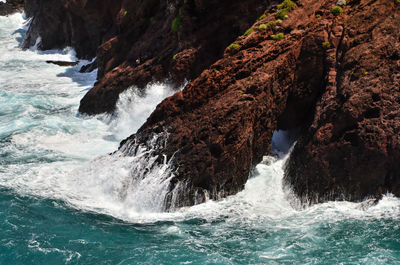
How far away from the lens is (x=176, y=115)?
15.0 metres

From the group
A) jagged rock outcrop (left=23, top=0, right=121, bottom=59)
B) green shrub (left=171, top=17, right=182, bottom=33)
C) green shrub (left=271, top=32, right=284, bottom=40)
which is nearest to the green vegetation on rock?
green shrub (left=271, top=32, right=284, bottom=40)

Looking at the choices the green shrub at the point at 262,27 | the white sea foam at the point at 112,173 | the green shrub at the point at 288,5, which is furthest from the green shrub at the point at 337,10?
the white sea foam at the point at 112,173

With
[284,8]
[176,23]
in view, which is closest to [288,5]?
[284,8]

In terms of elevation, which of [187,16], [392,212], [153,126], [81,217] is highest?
[187,16]

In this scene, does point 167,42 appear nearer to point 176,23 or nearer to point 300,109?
point 176,23

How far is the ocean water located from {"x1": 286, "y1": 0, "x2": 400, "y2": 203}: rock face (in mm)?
565

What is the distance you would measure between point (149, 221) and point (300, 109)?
A: 670cm

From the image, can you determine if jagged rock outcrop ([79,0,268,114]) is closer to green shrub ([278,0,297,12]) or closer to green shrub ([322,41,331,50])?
green shrub ([278,0,297,12])

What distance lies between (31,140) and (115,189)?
646 centimetres

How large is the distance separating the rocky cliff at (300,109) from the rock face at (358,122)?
0.09 feet

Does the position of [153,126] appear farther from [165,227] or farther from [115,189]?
[165,227]

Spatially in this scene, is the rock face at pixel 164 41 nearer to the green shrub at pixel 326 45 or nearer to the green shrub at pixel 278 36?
the green shrub at pixel 278 36

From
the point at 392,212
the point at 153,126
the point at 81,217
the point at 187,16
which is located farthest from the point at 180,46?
the point at 392,212

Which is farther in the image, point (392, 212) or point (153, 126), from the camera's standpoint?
point (153, 126)
